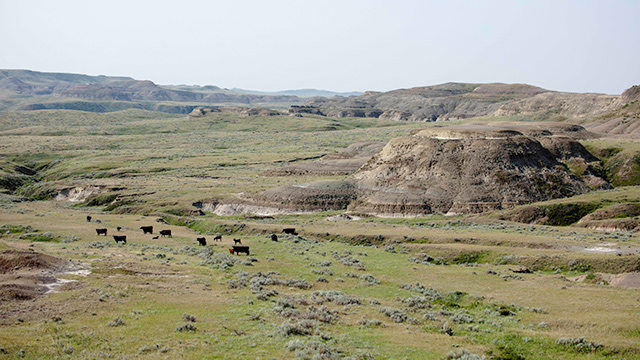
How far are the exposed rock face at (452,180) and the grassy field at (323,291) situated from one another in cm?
343

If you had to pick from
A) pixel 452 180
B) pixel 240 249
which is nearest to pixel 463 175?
pixel 452 180

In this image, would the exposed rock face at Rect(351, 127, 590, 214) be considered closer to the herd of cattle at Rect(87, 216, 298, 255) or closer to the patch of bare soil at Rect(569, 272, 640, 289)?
the herd of cattle at Rect(87, 216, 298, 255)

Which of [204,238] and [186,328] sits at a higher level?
[186,328]

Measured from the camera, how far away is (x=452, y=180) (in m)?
57.9

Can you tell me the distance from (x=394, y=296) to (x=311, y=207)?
33.4 m

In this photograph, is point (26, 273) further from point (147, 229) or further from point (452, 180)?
point (452, 180)

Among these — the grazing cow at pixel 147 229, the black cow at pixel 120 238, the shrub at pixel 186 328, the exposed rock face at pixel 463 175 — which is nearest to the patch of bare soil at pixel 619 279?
the shrub at pixel 186 328

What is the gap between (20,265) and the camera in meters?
22.2

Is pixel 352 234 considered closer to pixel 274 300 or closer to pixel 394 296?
pixel 394 296

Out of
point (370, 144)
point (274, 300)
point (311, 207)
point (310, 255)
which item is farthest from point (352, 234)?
point (370, 144)

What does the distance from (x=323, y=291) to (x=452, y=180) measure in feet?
123

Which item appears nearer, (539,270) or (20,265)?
(20,265)

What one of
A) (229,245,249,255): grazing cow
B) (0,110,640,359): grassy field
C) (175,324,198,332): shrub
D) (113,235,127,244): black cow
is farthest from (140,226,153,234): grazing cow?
(175,324,198,332): shrub

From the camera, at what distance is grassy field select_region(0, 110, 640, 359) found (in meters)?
16.8
